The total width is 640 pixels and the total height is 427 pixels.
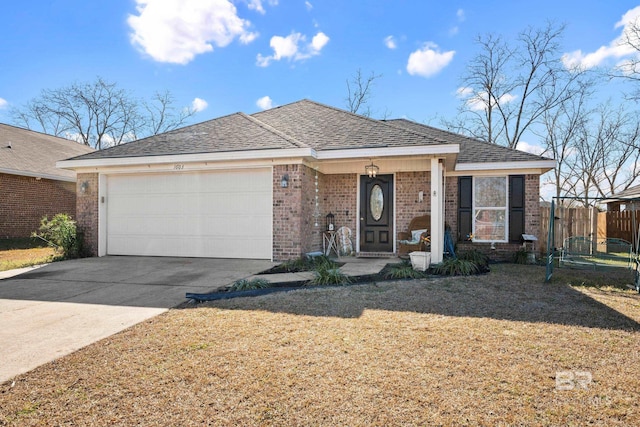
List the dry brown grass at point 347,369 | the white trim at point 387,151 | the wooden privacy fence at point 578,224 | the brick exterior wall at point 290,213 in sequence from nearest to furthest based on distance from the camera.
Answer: the dry brown grass at point 347,369
the white trim at point 387,151
the brick exterior wall at point 290,213
the wooden privacy fence at point 578,224

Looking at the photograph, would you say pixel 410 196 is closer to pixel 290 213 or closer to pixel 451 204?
pixel 451 204

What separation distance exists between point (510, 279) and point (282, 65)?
1518 cm

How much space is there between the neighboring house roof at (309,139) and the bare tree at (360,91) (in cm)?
1323

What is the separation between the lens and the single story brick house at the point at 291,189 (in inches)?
324

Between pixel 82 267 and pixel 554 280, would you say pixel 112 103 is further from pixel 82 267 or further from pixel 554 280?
pixel 554 280

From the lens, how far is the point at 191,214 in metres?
9.09

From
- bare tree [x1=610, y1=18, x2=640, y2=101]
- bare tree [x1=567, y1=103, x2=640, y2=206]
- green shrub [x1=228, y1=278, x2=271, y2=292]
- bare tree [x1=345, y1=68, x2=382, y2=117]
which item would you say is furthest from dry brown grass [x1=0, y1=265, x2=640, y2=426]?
bare tree [x1=567, y1=103, x2=640, y2=206]

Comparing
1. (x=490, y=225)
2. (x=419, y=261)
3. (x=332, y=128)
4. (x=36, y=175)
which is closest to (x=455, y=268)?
(x=419, y=261)

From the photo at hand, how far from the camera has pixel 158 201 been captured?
30.5ft

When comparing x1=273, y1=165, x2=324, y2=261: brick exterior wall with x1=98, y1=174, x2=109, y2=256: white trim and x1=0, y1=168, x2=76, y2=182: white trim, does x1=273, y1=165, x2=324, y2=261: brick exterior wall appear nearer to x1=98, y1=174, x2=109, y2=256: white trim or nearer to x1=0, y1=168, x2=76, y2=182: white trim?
x1=98, y1=174, x2=109, y2=256: white trim

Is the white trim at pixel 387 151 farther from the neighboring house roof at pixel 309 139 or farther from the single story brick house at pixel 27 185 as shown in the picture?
the single story brick house at pixel 27 185

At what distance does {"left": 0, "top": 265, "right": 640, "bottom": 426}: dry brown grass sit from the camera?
7.49 feet

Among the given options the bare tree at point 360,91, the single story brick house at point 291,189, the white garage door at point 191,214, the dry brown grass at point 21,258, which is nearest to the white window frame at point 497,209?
the single story brick house at point 291,189

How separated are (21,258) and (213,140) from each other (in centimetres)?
606
